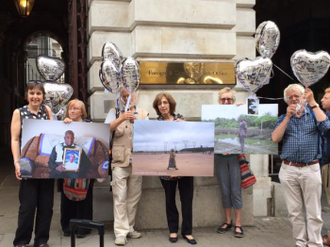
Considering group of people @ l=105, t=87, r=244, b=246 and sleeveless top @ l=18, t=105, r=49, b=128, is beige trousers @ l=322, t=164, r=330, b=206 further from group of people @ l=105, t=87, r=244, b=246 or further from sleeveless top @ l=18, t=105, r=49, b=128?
sleeveless top @ l=18, t=105, r=49, b=128

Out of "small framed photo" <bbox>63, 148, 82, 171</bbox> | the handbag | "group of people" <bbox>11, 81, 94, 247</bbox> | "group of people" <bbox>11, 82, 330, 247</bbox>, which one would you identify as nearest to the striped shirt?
"group of people" <bbox>11, 82, 330, 247</bbox>

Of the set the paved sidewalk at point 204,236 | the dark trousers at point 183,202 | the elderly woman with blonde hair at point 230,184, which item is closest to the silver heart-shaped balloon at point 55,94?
the paved sidewalk at point 204,236

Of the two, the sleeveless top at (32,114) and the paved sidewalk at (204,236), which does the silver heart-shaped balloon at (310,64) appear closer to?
the paved sidewalk at (204,236)

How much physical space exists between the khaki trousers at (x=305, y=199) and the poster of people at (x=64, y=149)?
2.20m

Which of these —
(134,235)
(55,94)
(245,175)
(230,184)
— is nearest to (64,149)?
(55,94)

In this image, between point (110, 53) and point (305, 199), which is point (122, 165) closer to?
point (110, 53)

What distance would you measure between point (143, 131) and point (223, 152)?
1.09m

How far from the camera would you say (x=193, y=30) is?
573cm

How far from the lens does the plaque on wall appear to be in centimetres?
548

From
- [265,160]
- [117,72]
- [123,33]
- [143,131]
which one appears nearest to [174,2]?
[123,33]

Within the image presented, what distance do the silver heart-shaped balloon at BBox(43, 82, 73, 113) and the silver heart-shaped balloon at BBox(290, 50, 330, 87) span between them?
3236mm

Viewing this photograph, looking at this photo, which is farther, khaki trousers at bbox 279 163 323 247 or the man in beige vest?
the man in beige vest

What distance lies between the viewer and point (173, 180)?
4.89 m

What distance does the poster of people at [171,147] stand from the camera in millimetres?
4562
